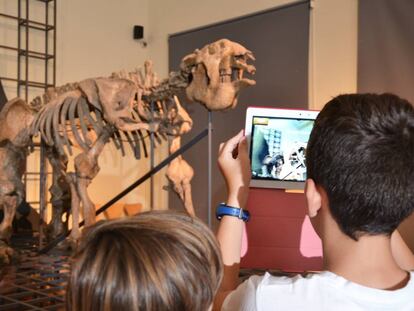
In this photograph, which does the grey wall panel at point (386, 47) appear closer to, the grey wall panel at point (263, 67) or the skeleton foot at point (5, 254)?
the grey wall panel at point (263, 67)

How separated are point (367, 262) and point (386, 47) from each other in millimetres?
3187

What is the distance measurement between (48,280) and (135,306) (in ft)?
5.70

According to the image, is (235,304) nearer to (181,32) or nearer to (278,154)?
(278,154)

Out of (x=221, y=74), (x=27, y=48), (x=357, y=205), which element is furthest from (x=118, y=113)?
(x=27, y=48)

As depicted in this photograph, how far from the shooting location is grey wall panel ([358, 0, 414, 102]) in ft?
11.2

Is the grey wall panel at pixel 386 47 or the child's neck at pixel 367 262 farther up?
the grey wall panel at pixel 386 47

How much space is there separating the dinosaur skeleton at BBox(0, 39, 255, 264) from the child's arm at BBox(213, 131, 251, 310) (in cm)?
117

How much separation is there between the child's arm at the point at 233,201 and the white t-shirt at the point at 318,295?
13 cm

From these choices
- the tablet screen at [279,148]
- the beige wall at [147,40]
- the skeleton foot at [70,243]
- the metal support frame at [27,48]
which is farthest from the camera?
the metal support frame at [27,48]

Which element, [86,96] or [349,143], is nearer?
[349,143]

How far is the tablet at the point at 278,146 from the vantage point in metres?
1.41

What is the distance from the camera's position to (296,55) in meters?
4.17

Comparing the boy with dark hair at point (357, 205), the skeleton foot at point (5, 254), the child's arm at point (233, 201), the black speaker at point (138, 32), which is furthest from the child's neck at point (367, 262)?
the black speaker at point (138, 32)

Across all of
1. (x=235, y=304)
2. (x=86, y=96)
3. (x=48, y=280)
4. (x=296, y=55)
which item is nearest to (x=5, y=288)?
(x=48, y=280)
